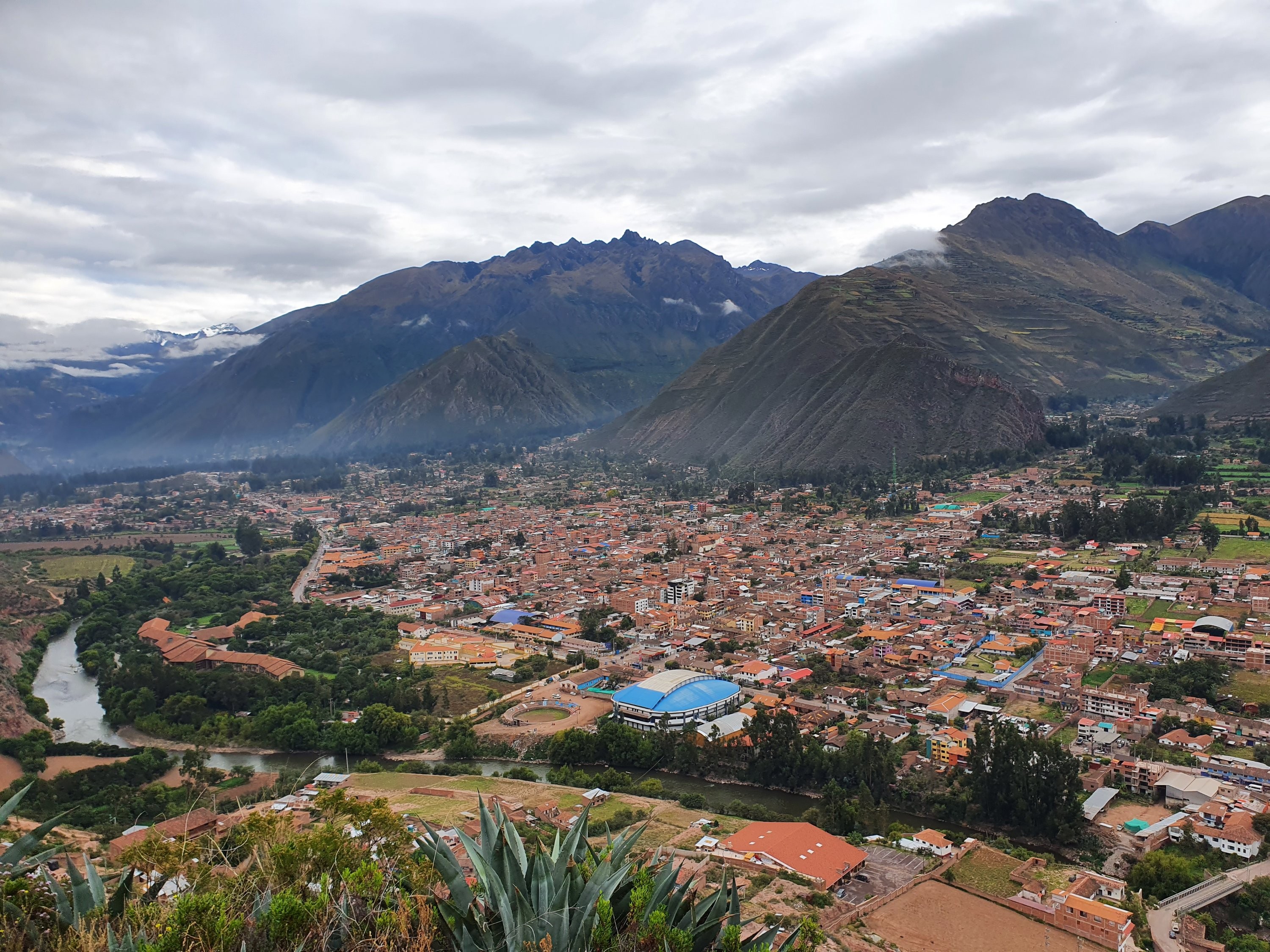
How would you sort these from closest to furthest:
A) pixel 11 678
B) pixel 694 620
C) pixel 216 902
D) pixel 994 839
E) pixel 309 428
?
pixel 216 902 < pixel 994 839 < pixel 11 678 < pixel 694 620 < pixel 309 428

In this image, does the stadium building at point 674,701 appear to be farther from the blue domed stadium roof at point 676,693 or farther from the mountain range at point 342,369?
the mountain range at point 342,369

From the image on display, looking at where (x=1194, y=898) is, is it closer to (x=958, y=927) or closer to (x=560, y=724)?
(x=958, y=927)

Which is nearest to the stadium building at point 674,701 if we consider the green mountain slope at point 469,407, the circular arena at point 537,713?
the circular arena at point 537,713

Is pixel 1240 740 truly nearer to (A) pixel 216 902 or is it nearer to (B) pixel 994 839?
(B) pixel 994 839

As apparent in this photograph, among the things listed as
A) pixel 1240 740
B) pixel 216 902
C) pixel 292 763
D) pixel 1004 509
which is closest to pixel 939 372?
pixel 1004 509

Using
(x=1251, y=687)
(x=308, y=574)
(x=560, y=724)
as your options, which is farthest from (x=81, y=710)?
(x=1251, y=687)
